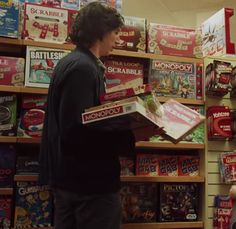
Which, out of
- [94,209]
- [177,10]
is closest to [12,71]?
[94,209]

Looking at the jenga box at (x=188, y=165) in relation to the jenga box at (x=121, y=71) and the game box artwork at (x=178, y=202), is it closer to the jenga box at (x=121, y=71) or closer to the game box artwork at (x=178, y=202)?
the game box artwork at (x=178, y=202)

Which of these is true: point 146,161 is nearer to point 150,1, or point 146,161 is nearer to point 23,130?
point 23,130

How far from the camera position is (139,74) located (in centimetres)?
253

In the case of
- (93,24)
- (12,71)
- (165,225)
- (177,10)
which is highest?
(177,10)

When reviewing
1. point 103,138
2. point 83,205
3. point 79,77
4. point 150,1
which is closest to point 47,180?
point 83,205

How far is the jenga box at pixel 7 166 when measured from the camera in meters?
2.19

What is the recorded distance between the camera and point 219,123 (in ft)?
8.20

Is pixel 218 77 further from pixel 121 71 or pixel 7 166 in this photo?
pixel 7 166

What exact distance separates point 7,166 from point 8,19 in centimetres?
86

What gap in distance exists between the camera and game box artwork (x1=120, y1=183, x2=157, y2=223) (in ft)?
7.91

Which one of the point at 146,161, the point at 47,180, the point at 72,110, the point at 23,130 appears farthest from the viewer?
the point at 146,161

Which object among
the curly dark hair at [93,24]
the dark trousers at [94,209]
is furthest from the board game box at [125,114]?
the curly dark hair at [93,24]

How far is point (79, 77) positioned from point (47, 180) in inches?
19.1

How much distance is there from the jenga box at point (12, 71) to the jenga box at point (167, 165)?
3.36ft
